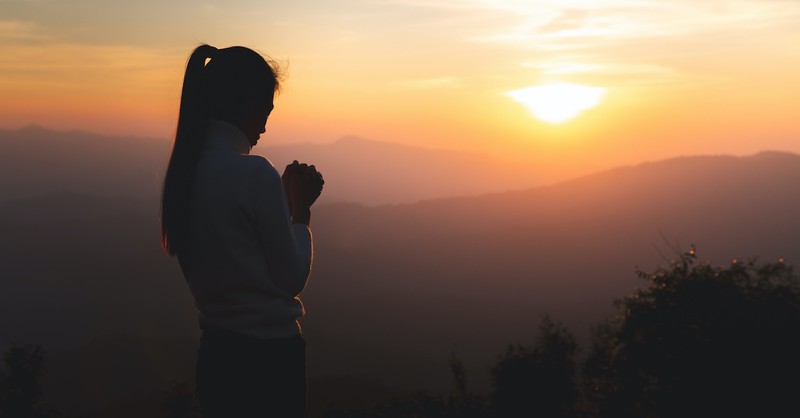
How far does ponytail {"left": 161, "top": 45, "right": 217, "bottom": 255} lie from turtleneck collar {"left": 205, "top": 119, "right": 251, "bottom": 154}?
1.2 inches

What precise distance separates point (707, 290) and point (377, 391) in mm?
118925

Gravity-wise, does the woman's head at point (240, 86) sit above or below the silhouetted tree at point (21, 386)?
above

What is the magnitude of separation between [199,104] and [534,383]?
39.7 metres

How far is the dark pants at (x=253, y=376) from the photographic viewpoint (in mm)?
2768

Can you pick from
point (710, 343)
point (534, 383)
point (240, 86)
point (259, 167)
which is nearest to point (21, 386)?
point (240, 86)

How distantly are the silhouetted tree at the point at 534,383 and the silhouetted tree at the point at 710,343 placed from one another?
36.6 ft

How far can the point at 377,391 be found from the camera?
13838 centimetres

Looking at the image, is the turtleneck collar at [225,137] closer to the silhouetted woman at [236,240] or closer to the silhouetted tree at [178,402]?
Answer: the silhouetted woman at [236,240]

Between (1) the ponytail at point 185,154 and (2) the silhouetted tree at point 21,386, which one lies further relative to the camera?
(2) the silhouetted tree at point 21,386

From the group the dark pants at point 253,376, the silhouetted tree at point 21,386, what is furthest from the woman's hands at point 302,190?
the silhouetted tree at point 21,386

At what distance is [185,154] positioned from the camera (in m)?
2.78

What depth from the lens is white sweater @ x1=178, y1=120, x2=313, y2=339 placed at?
263cm

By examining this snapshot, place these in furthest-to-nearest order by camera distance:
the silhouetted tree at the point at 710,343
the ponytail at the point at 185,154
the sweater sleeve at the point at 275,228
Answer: the silhouetted tree at the point at 710,343, the ponytail at the point at 185,154, the sweater sleeve at the point at 275,228

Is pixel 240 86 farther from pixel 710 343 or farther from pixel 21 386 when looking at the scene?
pixel 710 343
